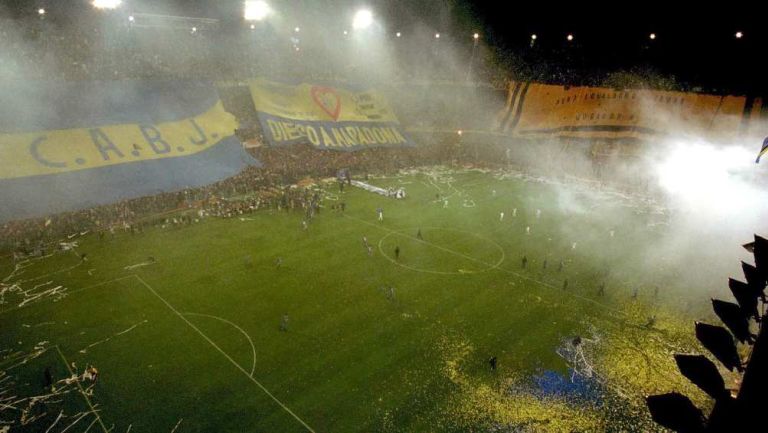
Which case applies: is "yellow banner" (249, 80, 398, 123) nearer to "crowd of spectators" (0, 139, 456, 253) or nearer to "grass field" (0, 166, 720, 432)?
"crowd of spectators" (0, 139, 456, 253)

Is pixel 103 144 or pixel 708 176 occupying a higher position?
pixel 708 176

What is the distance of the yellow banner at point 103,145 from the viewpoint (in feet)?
82.5

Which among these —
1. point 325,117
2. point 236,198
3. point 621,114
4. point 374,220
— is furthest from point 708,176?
point 236,198

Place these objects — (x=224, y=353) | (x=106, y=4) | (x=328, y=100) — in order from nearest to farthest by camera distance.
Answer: (x=224, y=353) → (x=106, y=4) → (x=328, y=100)

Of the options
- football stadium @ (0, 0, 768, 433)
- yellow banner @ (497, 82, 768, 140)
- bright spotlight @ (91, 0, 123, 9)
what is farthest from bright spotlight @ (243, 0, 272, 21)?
yellow banner @ (497, 82, 768, 140)

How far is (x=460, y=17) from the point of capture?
56.9 m

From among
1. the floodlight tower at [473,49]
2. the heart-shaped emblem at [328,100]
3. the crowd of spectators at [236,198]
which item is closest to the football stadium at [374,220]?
the crowd of spectators at [236,198]

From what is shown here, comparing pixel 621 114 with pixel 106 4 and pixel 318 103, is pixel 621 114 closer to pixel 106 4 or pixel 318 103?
pixel 318 103

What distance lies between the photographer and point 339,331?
1612 centimetres

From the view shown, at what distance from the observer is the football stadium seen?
1295cm

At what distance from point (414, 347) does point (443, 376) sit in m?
1.63

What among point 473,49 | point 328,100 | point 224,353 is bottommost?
point 224,353

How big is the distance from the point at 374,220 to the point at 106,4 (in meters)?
27.8

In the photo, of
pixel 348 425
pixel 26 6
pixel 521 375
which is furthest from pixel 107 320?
pixel 26 6
